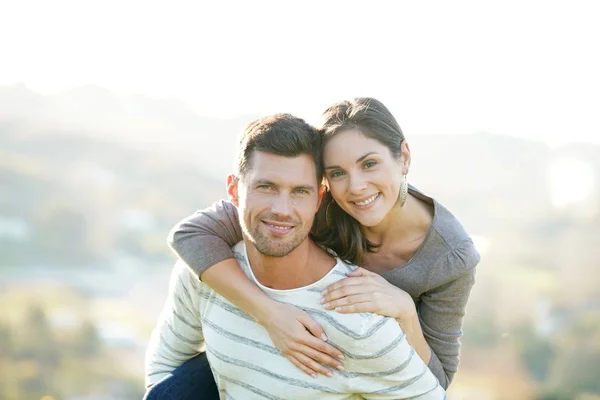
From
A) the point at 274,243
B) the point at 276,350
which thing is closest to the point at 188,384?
the point at 276,350

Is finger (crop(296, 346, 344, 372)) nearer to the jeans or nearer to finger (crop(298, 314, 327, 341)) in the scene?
finger (crop(298, 314, 327, 341))

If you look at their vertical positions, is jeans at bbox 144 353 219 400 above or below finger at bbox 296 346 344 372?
below

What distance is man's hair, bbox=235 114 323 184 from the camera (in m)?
2.38

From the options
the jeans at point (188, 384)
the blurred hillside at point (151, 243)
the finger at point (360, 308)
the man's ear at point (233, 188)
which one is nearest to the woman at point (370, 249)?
the finger at point (360, 308)

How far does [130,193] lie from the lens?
897 cm

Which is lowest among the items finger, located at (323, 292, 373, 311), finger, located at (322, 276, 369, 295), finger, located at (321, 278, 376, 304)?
finger, located at (323, 292, 373, 311)

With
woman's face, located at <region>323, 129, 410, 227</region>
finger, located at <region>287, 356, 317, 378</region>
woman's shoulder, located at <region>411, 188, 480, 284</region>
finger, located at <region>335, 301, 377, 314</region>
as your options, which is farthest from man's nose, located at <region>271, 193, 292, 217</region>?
woman's shoulder, located at <region>411, 188, 480, 284</region>

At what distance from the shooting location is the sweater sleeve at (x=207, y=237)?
8.27 feet

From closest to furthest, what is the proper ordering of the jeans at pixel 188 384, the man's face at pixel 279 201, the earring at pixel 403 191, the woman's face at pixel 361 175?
the man's face at pixel 279 201 < the woman's face at pixel 361 175 < the jeans at pixel 188 384 < the earring at pixel 403 191

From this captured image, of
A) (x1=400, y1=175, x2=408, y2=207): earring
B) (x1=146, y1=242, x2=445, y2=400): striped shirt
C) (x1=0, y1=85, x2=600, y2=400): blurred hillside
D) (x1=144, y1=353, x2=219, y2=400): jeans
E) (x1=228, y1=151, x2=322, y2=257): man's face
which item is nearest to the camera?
(x1=146, y1=242, x2=445, y2=400): striped shirt

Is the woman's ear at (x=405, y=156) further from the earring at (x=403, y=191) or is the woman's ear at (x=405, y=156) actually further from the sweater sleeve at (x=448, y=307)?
the sweater sleeve at (x=448, y=307)

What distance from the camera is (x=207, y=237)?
101 inches

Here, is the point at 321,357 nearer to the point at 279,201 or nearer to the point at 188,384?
the point at 279,201

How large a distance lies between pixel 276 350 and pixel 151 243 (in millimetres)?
6522
